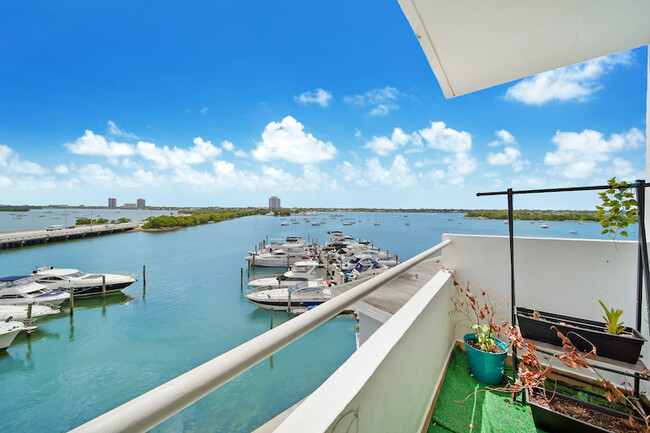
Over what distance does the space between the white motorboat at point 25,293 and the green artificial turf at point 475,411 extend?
2061 centimetres

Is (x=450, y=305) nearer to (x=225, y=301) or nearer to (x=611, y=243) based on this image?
(x=611, y=243)

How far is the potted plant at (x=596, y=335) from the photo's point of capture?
1395 mm

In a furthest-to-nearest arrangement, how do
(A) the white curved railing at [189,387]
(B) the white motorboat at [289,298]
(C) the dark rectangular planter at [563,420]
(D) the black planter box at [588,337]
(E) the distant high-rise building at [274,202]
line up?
1. (E) the distant high-rise building at [274,202]
2. (B) the white motorboat at [289,298]
3. (C) the dark rectangular planter at [563,420]
4. (D) the black planter box at [588,337]
5. (A) the white curved railing at [189,387]

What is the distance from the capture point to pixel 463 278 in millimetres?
2562

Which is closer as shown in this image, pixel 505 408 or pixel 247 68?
pixel 505 408

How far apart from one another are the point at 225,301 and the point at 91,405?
8287mm

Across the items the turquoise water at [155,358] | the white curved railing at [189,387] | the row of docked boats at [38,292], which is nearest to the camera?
the white curved railing at [189,387]

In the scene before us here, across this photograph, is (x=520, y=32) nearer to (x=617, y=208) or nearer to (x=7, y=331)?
(x=617, y=208)

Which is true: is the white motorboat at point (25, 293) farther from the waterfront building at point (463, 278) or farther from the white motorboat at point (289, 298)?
the waterfront building at point (463, 278)

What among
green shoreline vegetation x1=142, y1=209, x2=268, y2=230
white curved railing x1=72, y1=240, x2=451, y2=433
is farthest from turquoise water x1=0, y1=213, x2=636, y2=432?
green shoreline vegetation x1=142, y1=209, x2=268, y2=230

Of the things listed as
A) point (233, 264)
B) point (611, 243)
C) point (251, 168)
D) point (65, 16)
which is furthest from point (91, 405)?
point (251, 168)

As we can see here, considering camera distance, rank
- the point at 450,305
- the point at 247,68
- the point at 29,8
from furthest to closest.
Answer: the point at 247,68 < the point at 29,8 < the point at 450,305

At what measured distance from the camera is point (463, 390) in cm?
204

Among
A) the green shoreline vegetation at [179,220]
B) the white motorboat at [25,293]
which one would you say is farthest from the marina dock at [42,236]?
the white motorboat at [25,293]
